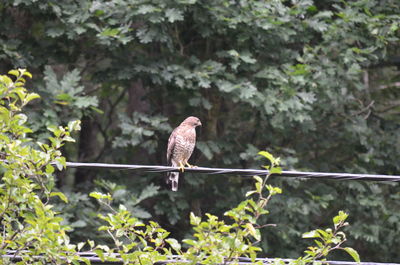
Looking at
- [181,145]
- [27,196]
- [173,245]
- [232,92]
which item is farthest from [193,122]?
[27,196]

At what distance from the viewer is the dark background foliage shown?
290 inches

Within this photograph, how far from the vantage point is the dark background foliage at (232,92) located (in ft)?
24.2

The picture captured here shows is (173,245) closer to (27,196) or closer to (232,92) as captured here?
(27,196)

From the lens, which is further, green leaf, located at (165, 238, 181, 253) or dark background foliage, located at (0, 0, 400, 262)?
dark background foliage, located at (0, 0, 400, 262)

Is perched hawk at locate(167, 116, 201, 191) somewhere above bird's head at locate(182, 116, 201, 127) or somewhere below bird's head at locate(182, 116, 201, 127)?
below

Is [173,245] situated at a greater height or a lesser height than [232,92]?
lesser

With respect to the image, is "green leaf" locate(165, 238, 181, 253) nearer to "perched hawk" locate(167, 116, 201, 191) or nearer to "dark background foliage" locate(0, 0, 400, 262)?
"perched hawk" locate(167, 116, 201, 191)

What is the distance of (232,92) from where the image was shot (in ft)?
24.8

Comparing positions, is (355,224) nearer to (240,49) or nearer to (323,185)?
(323,185)

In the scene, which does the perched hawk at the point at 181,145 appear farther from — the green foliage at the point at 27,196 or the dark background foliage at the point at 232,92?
the green foliage at the point at 27,196

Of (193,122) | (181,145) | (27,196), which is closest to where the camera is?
(27,196)

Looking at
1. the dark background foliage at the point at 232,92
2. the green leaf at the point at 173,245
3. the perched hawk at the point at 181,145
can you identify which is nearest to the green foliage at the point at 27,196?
the green leaf at the point at 173,245

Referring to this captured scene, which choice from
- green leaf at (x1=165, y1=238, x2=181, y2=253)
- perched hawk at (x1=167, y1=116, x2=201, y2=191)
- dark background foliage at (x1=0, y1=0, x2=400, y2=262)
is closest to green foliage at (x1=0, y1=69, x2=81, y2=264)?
green leaf at (x1=165, y1=238, x2=181, y2=253)

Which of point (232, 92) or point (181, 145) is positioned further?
point (232, 92)
